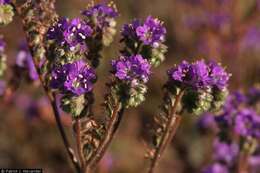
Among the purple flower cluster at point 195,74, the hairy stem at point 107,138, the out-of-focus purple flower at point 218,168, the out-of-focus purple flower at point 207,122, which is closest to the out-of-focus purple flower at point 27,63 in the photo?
the hairy stem at point 107,138

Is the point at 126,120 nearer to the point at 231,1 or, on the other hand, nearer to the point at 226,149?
the point at 231,1

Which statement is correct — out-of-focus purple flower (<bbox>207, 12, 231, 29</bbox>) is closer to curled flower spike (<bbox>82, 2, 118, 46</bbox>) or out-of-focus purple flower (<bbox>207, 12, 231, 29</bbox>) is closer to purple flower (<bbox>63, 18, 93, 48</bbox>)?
curled flower spike (<bbox>82, 2, 118, 46</bbox>)

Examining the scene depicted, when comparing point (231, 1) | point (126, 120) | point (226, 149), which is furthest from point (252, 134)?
point (126, 120)

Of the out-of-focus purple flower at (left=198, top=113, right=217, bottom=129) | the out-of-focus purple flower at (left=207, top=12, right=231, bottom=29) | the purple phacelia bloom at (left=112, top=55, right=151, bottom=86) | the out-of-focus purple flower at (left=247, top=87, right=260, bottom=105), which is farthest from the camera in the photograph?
the out-of-focus purple flower at (left=207, top=12, right=231, bottom=29)

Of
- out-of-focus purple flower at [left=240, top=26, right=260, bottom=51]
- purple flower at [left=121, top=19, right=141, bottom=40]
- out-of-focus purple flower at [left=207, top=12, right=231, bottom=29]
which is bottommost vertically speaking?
purple flower at [left=121, top=19, right=141, bottom=40]

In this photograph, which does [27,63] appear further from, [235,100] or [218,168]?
[218,168]

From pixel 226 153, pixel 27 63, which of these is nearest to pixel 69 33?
pixel 27 63

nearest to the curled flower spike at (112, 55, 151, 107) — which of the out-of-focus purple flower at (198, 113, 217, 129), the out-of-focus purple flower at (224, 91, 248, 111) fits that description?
the out-of-focus purple flower at (224, 91, 248, 111)

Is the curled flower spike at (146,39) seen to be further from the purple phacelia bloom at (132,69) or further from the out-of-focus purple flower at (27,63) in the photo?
the out-of-focus purple flower at (27,63)
